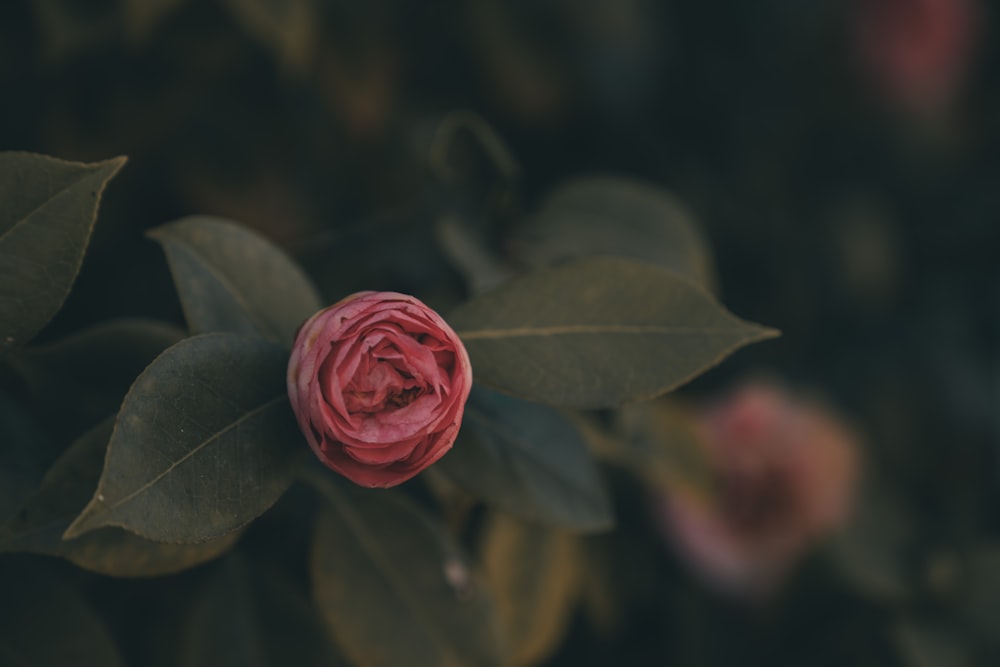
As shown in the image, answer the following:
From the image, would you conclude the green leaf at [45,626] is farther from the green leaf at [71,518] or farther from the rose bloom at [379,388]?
the rose bloom at [379,388]

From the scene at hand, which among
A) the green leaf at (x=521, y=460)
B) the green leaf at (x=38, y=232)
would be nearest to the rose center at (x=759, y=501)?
the green leaf at (x=521, y=460)

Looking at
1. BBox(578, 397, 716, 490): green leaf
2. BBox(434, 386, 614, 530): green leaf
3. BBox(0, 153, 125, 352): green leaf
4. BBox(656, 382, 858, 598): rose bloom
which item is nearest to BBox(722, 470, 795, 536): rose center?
BBox(656, 382, 858, 598): rose bloom

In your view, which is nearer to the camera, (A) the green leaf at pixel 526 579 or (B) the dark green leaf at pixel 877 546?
(A) the green leaf at pixel 526 579

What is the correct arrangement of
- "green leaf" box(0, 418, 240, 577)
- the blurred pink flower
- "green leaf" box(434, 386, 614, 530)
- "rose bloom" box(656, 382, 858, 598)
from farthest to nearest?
1. the blurred pink flower
2. "rose bloom" box(656, 382, 858, 598)
3. "green leaf" box(434, 386, 614, 530)
4. "green leaf" box(0, 418, 240, 577)

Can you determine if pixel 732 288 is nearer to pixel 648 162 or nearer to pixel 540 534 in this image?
pixel 648 162

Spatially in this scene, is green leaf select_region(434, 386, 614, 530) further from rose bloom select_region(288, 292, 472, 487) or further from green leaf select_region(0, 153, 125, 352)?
green leaf select_region(0, 153, 125, 352)

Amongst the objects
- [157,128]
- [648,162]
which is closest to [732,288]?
[648,162]
